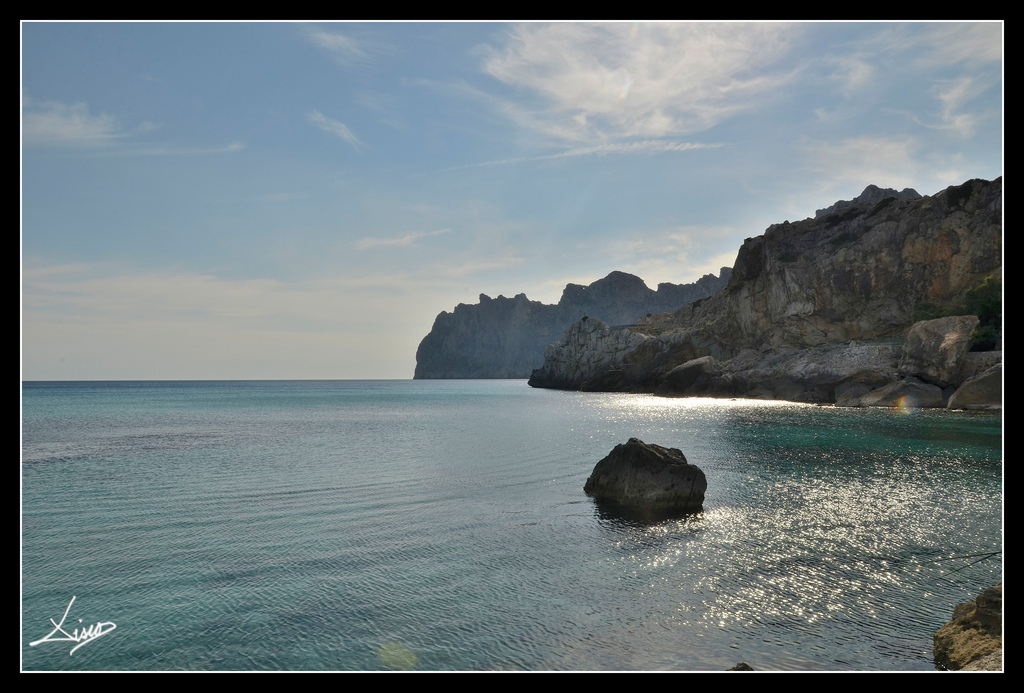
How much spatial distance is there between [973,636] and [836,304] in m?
99.8

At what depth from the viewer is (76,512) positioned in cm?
1839

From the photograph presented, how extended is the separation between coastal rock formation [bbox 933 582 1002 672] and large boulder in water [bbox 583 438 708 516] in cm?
951

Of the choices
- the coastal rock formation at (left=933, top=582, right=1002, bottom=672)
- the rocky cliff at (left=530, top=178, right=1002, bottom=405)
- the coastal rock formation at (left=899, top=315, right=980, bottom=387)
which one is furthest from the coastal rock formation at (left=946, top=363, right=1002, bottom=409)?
the coastal rock formation at (left=933, top=582, right=1002, bottom=672)

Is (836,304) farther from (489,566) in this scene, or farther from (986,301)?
(489,566)

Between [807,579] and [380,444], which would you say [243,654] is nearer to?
[807,579]

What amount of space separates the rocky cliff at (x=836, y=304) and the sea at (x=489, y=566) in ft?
190

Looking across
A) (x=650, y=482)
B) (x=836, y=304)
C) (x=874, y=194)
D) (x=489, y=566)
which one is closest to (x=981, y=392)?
(x=836, y=304)

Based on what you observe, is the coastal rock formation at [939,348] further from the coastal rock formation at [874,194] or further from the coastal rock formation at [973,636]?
the coastal rock formation at [874,194]

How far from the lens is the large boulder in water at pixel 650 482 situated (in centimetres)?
1852
